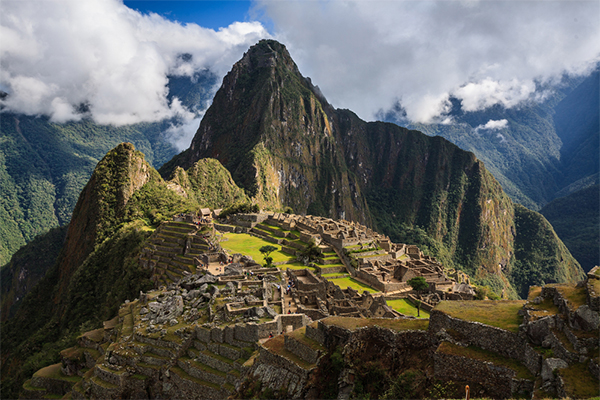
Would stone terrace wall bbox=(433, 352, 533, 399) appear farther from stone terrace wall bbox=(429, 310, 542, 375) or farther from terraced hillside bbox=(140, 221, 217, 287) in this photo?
terraced hillside bbox=(140, 221, 217, 287)

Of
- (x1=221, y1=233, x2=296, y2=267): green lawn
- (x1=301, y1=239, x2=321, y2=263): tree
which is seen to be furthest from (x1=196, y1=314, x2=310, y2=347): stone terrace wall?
(x1=301, y1=239, x2=321, y2=263): tree

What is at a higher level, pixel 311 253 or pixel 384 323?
pixel 311 253

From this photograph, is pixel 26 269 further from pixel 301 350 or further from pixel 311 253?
pixel 301 350

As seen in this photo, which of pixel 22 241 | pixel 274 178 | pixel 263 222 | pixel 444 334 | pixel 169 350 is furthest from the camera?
pixel 274 178

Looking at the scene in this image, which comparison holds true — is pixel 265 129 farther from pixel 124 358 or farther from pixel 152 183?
pixel 124 358

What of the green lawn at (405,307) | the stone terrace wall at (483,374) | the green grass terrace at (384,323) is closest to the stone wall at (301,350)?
the green grass terrace at (384,323)

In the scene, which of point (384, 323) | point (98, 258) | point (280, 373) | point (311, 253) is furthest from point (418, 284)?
point (98, 258)

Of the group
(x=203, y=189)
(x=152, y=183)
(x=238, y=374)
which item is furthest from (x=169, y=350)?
(x=203, y=189)
